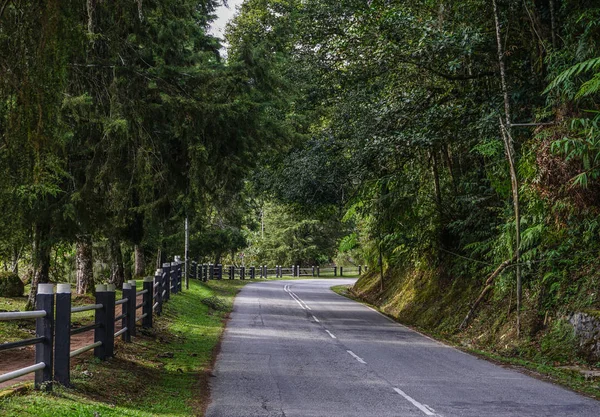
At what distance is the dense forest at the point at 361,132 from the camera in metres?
11.4

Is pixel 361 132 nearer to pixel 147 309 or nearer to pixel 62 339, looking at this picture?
pixel 147 309

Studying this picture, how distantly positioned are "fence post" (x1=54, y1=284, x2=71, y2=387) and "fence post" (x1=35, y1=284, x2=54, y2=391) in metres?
0.29

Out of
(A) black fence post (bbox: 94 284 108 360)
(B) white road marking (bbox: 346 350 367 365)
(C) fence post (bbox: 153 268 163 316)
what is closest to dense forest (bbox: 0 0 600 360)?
(C) fence post (bbox: 153 268 163 316)

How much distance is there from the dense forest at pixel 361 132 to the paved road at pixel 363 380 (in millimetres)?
3096

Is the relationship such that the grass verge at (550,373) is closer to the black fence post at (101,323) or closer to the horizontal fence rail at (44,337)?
the black fence post at (101,323)

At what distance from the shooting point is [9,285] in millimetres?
19844

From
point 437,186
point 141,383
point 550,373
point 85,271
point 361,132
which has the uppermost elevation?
point 361,132

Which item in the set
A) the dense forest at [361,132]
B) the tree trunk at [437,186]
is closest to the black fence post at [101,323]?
the dense forest at [361,132]

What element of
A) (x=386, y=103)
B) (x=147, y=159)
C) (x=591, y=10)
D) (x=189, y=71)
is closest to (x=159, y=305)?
(x=147, y=159)

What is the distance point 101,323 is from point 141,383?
1182 millimetres

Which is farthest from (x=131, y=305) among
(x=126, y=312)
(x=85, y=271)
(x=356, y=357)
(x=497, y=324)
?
(x=85, y=271)

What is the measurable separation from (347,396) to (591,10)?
9.60 metres

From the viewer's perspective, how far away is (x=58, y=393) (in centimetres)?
712

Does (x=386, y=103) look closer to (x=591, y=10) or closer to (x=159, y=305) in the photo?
(x=591, y=10)
